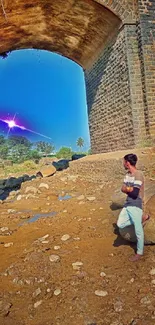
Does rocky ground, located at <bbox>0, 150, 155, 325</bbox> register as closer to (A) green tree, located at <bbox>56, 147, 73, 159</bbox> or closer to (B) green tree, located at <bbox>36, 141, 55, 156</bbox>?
(A) green tree, located at <bbox>56, 147, 73, 159</bbox>

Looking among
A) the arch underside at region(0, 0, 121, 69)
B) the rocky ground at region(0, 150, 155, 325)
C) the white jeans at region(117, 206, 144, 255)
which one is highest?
the arch underside at region(0, 0, 121, 69)

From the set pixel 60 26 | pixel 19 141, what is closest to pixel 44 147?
pixel 19 141

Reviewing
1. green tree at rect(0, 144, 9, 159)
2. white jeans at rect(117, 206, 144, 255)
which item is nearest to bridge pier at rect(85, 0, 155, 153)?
white jeans at rect(117, 206, 144, 255)

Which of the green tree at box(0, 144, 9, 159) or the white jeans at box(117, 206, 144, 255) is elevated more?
the green tree at box(0, 144, 9, 159)

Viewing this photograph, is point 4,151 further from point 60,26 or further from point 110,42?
point 110,42

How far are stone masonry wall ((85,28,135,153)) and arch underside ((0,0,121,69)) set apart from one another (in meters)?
0.60

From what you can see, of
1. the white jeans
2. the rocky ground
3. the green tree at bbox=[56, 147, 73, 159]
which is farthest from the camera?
the green tree at bbox=[56, 147, 73, 159]

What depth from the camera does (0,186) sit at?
1138cm

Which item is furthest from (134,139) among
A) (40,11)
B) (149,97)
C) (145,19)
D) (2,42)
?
(2,42)

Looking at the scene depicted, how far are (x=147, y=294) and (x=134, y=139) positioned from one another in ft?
20.4

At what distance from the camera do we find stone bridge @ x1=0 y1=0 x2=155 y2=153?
801cm

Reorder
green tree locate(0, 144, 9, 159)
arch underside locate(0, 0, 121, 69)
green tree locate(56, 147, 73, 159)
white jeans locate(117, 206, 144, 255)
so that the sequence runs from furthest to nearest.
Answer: green tree locate(0, 144, 9, 159)
green tree locate(56, 147, 73, 159)
arch underside locate(0, 0, 121, 69)
white jeans locate(117, 206, 144, 255)

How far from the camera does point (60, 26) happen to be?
31.5 feet

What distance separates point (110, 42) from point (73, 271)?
8.40m
